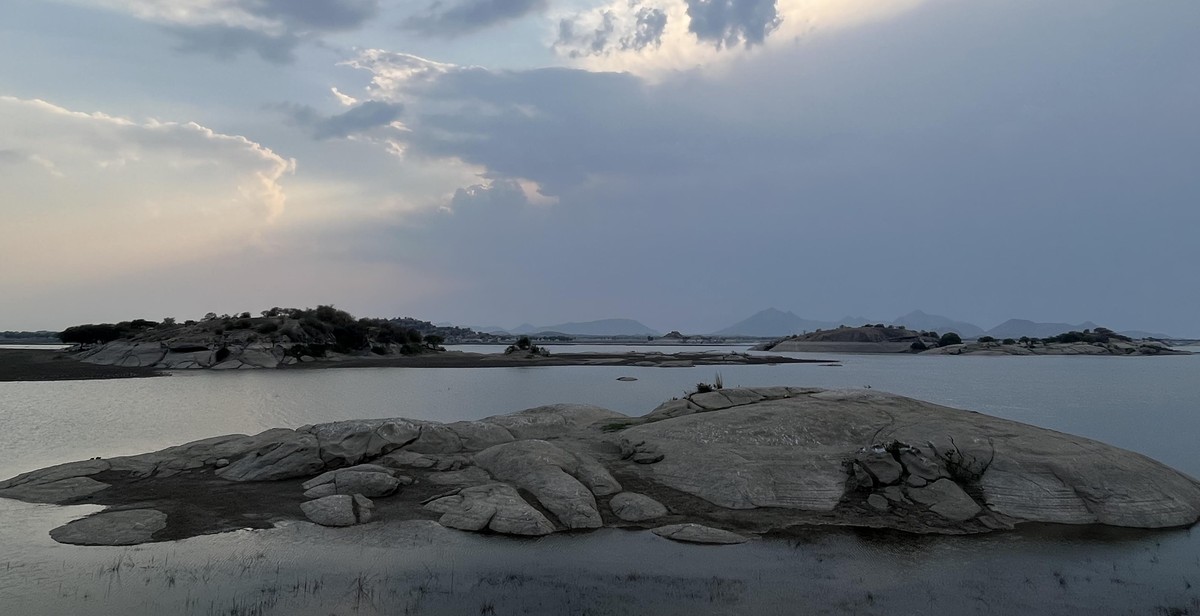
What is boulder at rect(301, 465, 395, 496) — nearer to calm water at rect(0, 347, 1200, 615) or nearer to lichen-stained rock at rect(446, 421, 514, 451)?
calm water at rect(0, 347, 1200, 615)

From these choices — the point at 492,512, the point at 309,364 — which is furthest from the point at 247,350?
the point at 492,512

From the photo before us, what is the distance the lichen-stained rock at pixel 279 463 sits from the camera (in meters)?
18.8

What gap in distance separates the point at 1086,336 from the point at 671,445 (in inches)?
7328

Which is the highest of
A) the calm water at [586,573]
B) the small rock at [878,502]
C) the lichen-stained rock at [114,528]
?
A: the lichen-stained rock at [114,528]

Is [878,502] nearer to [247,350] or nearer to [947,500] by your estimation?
[947,500]

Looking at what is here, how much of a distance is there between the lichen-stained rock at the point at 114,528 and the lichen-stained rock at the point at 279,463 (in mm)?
3340

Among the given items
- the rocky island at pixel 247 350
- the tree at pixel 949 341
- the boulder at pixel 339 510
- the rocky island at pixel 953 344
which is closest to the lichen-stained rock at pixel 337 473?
the boulder at pixel 339 510

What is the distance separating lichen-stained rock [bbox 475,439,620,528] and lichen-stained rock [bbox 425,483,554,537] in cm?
61

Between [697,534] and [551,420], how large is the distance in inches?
458

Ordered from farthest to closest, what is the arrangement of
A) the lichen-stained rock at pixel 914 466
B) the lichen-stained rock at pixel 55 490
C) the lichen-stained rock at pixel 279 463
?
the lichen-stained rock at pixel 279 463 < the lichen-stained rock at pixel 55 490 < the lichen-stained rock at pixel 914 466

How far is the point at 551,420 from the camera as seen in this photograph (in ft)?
84.0

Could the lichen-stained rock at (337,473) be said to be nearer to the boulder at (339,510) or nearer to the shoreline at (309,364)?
the boulder at (339,510)

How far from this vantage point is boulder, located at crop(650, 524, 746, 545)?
47.6ft

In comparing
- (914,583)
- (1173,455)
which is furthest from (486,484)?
(1173,455)
